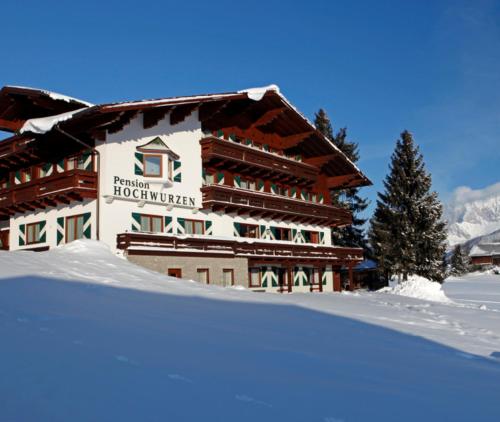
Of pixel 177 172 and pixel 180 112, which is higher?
A: pixel 180 112

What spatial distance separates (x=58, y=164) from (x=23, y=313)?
Result: 16.6 m

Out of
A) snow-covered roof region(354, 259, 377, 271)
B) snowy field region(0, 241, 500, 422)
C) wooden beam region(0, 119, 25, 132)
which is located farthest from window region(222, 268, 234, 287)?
snow-covered roof region(354, 259, 377, 271)

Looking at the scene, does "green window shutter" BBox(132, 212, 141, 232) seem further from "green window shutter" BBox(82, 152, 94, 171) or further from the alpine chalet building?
"green window shutter" BBox(82, 152, 94, 171)

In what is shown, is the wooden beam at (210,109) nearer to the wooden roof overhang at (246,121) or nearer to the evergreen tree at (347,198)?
the wooden roof overhang at (246,121)

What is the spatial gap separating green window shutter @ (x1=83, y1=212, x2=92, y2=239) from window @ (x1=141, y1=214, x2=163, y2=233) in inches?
95.0

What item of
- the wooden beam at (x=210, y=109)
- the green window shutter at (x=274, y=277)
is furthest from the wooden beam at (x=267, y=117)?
the green window shutter at (x=274, y=277)

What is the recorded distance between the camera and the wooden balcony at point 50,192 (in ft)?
70.2

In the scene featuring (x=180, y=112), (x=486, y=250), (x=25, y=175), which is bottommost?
Result: (x=486, y=250)

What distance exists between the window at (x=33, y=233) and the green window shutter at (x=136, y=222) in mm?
4640

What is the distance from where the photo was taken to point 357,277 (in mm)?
49000

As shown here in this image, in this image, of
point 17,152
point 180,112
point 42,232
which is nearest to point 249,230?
point 180,112

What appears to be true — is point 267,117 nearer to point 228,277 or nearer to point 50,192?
point 228,277

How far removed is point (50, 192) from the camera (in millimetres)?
22203

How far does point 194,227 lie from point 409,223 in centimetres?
1997
